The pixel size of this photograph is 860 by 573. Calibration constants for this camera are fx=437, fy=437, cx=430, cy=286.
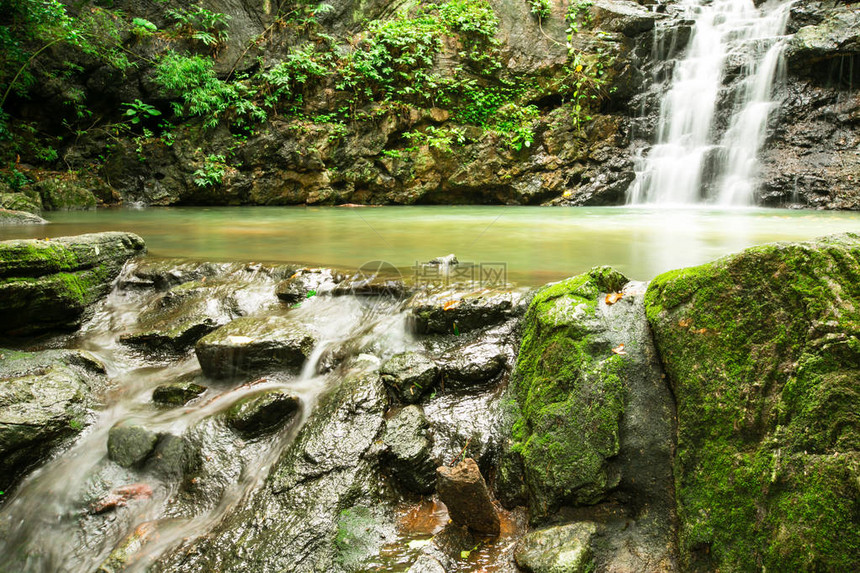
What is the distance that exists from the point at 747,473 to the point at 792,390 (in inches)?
13.7

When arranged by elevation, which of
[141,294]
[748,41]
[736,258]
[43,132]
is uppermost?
[748,41]

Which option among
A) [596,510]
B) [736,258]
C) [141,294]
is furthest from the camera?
[141,294]

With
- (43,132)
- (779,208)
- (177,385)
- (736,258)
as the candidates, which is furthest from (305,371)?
(43,132)

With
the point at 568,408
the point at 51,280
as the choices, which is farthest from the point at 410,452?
the point at 51,280

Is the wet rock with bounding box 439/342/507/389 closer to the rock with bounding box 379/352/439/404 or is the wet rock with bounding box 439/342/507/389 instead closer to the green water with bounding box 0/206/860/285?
the rock with bounding box 379/352/439/404

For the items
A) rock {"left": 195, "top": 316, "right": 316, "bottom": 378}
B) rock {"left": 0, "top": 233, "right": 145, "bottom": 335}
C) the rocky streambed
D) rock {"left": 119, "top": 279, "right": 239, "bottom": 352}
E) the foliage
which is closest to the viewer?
the rocky streambed

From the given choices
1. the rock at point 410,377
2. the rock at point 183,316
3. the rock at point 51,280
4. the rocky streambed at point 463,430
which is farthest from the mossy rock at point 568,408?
the rock at point 51,280

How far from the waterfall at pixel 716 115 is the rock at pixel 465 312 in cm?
956

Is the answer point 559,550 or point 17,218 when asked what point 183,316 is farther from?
point 17,218

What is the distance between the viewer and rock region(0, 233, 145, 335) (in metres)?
3.55

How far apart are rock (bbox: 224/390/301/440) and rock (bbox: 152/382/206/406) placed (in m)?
0.48

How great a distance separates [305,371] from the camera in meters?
3.31

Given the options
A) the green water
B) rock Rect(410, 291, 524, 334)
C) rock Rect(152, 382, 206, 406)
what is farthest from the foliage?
rock Rect(410, 291, 524, 334)

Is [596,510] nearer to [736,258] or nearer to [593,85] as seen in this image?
[736,258]
